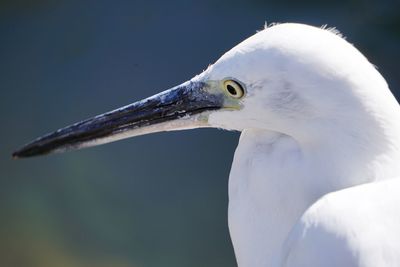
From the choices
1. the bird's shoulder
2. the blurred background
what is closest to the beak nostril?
the bird's shoulder

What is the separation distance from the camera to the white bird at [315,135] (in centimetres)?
141

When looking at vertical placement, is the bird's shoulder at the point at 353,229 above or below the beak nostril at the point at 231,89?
below

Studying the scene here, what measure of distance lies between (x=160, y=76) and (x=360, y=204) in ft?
6.44

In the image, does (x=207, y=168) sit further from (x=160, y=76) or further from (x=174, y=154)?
(x=160, y=76)

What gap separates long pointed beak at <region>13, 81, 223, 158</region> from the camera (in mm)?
1579

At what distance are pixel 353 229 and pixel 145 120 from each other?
18.9 inches

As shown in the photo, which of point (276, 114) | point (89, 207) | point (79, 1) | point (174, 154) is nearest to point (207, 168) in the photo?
point (174, 154)

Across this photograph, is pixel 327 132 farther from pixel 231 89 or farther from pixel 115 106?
pixel 115 106

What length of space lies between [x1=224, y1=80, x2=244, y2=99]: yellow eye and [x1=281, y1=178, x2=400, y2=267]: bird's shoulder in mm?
246

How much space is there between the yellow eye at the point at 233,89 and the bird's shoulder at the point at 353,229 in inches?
9.7

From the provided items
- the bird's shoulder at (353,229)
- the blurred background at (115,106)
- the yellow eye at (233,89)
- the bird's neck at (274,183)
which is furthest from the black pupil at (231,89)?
the blurred background at (115,106)

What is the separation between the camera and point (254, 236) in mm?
1619

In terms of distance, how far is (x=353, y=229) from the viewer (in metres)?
1.42

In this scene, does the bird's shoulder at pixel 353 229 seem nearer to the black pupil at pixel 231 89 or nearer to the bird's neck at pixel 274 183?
the bird's neck at pixel 274 183
